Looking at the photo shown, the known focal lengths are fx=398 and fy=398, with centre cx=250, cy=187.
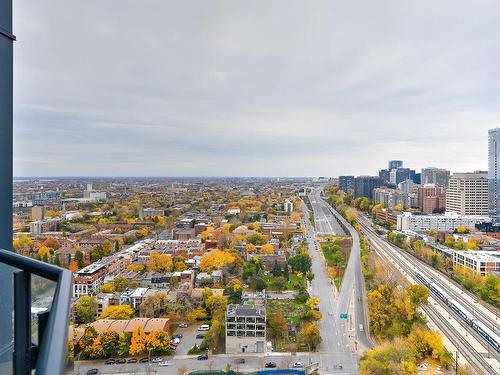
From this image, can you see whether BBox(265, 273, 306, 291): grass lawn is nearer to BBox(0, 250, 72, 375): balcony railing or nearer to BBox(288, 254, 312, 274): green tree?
BBox(288, 254, 312, 274): green tree

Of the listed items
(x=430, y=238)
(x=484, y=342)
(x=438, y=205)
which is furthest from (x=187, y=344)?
(x=438, y=205)

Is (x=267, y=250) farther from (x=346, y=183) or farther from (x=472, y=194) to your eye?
(x=346, y=183)

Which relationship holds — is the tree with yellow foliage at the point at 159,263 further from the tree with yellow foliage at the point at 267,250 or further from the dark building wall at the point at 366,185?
the dark building wall at the point at 366,185

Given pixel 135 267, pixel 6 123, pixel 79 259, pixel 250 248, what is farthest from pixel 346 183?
pixel 6 123

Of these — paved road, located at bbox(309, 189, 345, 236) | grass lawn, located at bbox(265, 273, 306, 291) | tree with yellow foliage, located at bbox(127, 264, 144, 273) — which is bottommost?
grass lawn, located at bbox(265, 273, 306, 291)

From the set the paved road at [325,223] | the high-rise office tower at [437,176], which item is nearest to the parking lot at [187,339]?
the paved road at [325,223]

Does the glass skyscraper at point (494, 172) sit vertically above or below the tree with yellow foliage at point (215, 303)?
above

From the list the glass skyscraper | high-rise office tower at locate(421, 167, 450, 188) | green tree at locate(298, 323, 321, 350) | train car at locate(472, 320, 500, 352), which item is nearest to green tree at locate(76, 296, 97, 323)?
green tree at locate(298, 323, 321, 350)
